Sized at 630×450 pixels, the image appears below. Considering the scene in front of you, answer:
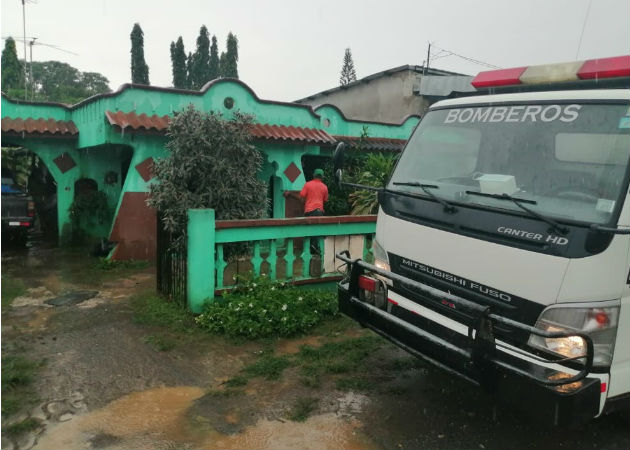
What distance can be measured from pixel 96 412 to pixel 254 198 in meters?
3.72

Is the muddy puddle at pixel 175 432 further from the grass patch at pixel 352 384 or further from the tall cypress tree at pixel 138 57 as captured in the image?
the tall cypress tree at pixel 138 57

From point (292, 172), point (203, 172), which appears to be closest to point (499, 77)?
point (203, 172)

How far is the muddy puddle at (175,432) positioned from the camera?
9.90 feet

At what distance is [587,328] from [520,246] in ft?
1.77

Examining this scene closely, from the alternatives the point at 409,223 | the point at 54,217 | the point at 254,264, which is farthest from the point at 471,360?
the point at 54,217

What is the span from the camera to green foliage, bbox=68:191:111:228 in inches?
396

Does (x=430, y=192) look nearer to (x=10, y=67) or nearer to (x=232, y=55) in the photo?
(x=232, y=55)

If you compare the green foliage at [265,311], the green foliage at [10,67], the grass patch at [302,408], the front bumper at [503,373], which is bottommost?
the grass patch at [302,408]

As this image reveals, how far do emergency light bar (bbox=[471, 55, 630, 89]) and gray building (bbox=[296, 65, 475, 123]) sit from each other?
11553 mm

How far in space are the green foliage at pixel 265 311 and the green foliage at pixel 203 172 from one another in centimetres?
128

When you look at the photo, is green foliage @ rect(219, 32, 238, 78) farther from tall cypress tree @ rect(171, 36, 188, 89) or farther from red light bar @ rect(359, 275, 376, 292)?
red light bar @ rect(359, 275, 376, 292)

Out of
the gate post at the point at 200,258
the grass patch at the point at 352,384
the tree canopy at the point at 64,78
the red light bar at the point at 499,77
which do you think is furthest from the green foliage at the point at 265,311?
the tree canopy at the point at 64,78

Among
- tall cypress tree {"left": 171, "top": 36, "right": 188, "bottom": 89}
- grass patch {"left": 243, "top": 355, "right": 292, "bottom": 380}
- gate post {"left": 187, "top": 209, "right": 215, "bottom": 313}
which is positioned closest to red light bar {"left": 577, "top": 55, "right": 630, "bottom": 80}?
grass patch {"left": 243, "top": 355, "right": 292, "bottom": 380}

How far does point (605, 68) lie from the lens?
10.5ft
